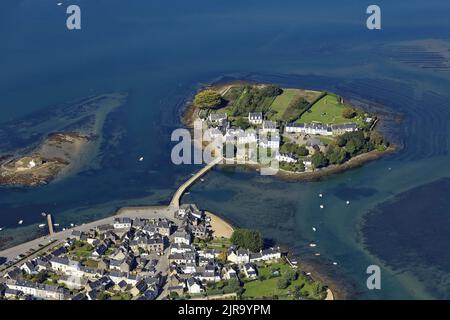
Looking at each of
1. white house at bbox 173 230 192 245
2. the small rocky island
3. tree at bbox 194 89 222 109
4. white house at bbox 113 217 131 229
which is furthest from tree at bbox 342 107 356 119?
white house at bbox 113 217 131 229

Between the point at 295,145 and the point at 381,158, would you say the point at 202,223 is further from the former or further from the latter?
the point at 381,158

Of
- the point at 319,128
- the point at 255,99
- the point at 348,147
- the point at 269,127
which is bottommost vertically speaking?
the point at 348,147

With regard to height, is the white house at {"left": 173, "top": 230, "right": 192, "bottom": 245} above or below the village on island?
above

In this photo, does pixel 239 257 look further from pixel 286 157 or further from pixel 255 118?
pixel 255 118

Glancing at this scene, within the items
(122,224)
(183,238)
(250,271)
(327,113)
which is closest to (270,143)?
(327,113)

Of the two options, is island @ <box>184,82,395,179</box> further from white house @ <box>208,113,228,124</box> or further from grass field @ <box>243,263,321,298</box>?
grass field @ <box>243,263,321,298</box>

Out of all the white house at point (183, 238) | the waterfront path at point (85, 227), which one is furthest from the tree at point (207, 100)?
the white house at point (183, 238)
